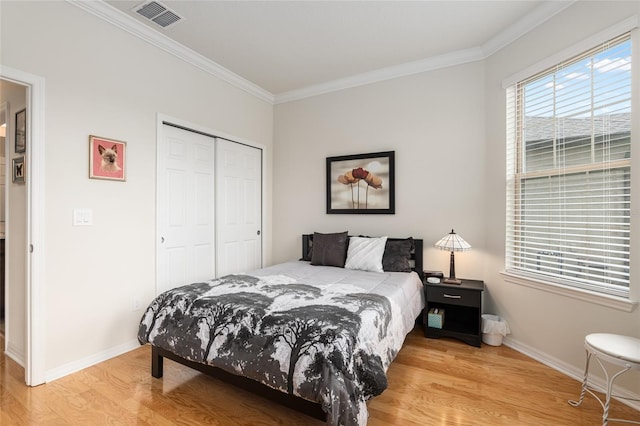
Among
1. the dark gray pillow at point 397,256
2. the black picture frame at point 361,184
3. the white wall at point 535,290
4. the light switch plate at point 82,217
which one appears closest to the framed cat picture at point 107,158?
the light switch plate at point 82,217

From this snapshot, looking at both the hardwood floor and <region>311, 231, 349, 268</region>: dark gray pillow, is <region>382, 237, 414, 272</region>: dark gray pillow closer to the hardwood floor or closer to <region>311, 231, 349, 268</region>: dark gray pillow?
<region>311, 231, 349, 268</region>: dark gray pillow

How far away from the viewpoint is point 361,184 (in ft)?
12.9

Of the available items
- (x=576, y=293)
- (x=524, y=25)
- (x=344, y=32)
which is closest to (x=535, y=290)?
(x=576, y=293)

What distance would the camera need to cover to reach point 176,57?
321 cm

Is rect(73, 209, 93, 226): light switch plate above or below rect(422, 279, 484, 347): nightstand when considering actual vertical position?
above

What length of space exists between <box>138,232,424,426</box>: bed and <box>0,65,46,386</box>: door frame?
29.6 inches

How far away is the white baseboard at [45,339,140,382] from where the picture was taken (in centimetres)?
231

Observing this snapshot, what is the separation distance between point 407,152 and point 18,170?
363cm

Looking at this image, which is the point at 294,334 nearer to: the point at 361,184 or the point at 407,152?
the point at 361,184

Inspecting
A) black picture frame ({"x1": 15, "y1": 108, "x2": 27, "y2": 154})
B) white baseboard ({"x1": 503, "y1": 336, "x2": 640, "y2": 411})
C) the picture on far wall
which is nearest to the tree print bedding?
white baseboard ({"x1": 503, "y1": 336, "x2": 640, "y2": 411})

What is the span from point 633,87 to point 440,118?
1627 millimetres

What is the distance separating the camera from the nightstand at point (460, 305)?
2904mm

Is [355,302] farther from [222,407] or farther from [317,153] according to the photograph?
[317,153]

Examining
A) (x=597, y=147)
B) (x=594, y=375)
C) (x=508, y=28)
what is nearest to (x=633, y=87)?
(x=597, y=147)
